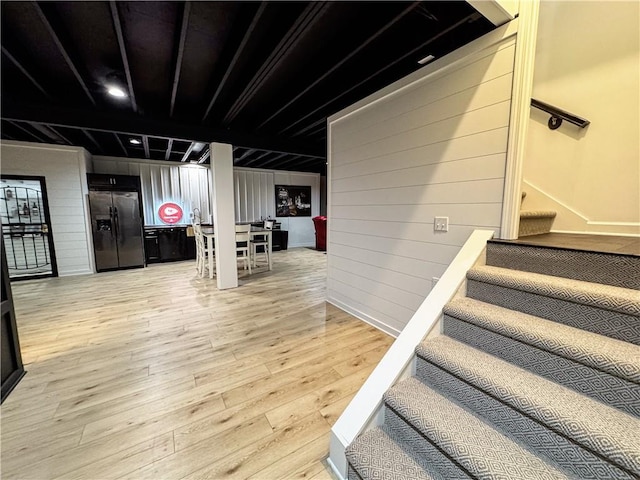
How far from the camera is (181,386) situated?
77.5 inches

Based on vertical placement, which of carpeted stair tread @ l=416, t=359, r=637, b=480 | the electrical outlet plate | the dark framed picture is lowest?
carpeted stair tread @ l=416, t=359, r=637, b=480

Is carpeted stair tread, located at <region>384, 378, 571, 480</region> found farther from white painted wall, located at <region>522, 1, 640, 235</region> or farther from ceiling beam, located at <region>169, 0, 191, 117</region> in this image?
ceiling beam, located at <region>169, 0, 191, 117</region>

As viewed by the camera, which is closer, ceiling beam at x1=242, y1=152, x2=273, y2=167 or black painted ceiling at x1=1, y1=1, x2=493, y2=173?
black painted ceiling at x1=1, y1=1, x2=493, y2=173

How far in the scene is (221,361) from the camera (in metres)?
2.29

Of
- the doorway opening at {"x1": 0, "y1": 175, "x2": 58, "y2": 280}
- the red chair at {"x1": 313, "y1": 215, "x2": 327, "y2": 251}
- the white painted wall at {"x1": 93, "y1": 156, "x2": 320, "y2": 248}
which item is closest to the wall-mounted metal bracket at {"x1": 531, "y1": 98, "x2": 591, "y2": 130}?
the red chair at {"x1": 313, "y1": 215, "x2": 327, "y2": 251}

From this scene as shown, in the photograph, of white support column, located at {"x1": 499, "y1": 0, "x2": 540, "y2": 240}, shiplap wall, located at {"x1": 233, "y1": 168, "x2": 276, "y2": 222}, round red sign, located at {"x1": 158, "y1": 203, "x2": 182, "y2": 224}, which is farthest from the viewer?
shiplap wall, located at {"x1": 233, "y1": 168, "x2": 276, "y2": 222}

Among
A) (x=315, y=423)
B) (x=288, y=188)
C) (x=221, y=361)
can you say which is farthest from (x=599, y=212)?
(x=288, y=188)

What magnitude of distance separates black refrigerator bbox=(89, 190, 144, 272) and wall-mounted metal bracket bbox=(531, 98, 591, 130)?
7.20 meters

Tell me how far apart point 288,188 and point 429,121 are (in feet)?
22.4

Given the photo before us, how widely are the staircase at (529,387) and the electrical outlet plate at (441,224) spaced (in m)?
0.68

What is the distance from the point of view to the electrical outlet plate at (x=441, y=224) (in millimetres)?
2211

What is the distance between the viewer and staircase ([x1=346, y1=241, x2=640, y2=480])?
3.06 ft

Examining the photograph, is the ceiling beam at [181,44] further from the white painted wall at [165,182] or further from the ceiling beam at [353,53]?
the white painted wall at [165,182]

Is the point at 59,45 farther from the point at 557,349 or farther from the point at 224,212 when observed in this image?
the point at 557,349
